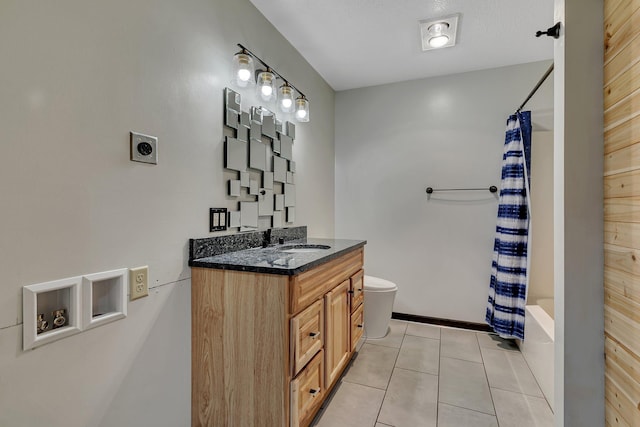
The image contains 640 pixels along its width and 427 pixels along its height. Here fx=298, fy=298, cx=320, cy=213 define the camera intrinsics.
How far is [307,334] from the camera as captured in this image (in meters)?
1.39

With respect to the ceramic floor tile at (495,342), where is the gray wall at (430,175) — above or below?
above

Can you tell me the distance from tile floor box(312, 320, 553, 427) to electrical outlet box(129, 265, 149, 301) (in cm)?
110

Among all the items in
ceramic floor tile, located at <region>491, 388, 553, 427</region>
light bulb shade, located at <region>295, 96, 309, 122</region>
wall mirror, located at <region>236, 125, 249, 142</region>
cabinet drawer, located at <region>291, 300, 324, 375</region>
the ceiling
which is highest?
the ceiling

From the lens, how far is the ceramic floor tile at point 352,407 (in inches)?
61.6

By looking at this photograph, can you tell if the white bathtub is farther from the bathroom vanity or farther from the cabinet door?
the bathroom vanity

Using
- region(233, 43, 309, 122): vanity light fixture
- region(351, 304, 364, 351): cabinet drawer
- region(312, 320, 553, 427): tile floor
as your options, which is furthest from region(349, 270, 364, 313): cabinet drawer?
region(233, 43, 309, 122): vanity light fixture

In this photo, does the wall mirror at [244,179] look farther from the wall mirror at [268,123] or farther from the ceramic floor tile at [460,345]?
the ceramic floor tile at [460,345]

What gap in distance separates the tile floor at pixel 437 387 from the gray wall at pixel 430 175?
20.2 inches

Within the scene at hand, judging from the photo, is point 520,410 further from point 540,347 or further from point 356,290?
point 356,290

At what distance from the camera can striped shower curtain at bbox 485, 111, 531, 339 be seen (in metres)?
2.28

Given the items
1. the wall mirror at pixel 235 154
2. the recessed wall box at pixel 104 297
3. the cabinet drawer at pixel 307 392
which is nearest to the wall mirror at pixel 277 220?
the wall mirror at pixel 235 154

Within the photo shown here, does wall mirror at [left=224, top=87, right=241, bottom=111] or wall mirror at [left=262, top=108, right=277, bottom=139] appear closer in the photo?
wall mirror at [left=224, top=87, right=241, bottom=111]

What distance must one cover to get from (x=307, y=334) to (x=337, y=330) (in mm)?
428

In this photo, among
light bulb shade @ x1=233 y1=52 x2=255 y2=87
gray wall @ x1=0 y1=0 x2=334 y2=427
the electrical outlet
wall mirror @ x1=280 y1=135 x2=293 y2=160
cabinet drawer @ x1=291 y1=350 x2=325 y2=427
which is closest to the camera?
gray wall @ x1=0 y1=0 x2=334 y2=427
